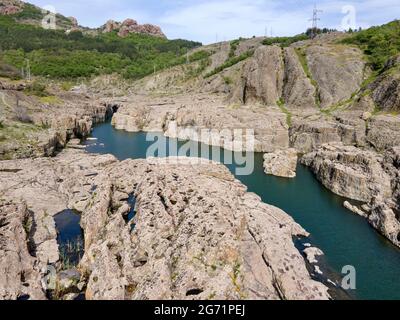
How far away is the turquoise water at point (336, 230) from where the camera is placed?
3462 centimetres

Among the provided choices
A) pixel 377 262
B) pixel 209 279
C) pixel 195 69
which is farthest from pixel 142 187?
pixel 195 69

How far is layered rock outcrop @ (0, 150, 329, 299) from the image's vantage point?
26.1 m

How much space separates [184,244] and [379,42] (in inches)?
4030

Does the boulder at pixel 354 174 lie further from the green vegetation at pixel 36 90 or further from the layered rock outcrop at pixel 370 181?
the green vegetation at pixel 36 90

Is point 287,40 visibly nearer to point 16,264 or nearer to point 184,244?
point 184,244

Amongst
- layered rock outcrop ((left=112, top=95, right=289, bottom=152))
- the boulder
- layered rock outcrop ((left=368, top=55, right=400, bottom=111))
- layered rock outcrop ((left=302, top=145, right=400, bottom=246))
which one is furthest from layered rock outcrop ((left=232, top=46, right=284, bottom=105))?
layered rock outcrop ((left=302, top=145, right=400, bottom=246))

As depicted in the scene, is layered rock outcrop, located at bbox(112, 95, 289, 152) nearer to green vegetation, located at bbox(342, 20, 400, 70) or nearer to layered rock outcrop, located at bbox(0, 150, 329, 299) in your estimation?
green vegetation, located at bbox(342, 20, 400, 70)

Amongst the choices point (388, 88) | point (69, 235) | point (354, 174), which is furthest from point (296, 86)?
point (69, 235)

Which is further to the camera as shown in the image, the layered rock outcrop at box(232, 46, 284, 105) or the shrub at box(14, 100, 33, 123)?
the layered rock outcrop at box(232, 46, 284, 105)

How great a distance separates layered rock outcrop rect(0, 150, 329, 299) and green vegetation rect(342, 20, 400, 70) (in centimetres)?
7415

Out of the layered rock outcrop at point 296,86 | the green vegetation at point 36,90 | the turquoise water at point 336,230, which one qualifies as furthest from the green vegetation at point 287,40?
the turquoise water at point 336,230

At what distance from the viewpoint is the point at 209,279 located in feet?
84.5

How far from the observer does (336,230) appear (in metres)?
45.0

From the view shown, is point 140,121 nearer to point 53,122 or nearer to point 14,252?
point 53,122
